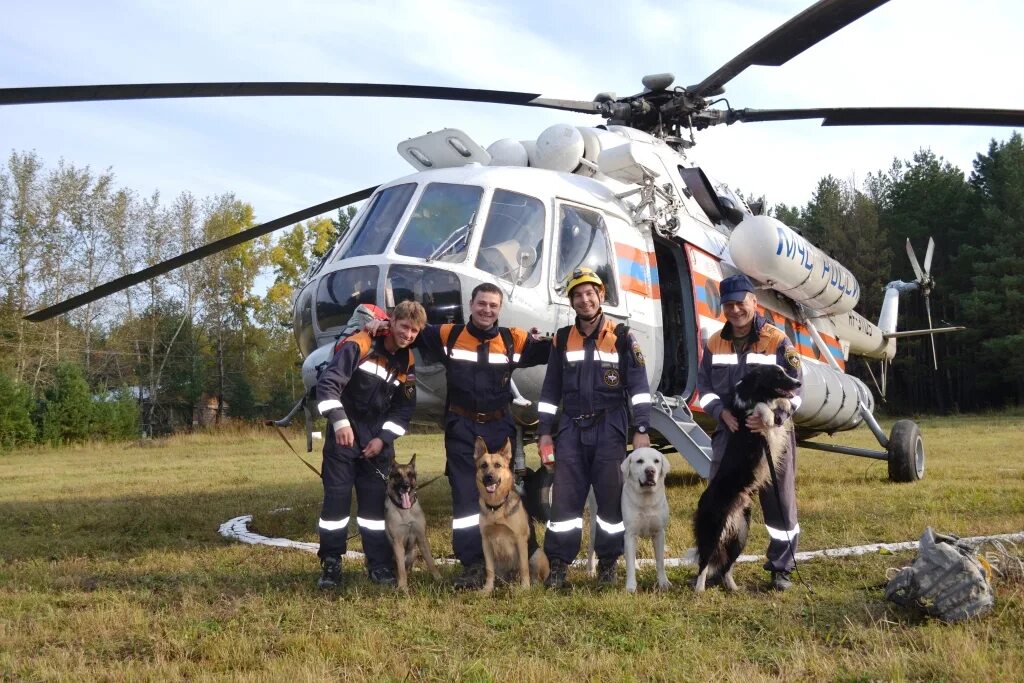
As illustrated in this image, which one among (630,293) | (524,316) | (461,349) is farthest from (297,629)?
(630,293)

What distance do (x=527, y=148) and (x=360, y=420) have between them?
371cm

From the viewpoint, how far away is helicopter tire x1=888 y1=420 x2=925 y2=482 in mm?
10539

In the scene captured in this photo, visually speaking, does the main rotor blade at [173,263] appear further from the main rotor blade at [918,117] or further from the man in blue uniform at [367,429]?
the main rotor blade at [918,117]

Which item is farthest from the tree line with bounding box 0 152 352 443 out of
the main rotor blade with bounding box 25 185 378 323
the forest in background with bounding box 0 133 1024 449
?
the main rotor blade with bounding box 25 185 378 323

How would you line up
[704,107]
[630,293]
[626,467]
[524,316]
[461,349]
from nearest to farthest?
[626,467]
[461,349]
[524,316]
[630,293]
[704,107]

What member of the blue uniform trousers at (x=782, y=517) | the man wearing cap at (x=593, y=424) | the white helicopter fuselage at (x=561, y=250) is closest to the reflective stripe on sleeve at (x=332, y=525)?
the white helicopter fuselage at (x=561, y=250)

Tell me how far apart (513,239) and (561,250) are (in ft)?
1.44

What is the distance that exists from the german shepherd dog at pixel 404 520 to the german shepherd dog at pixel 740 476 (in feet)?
5.78

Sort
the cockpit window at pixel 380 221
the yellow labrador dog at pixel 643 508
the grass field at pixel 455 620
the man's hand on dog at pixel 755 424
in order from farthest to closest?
1. the cockpit window at pixel 380 221
2. the yellow labrador dog at pixel 643 508
3. the man's hand on dog at pixel 755 424
4. the grass field at pixel 455 620

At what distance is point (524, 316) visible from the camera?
6.62 meters

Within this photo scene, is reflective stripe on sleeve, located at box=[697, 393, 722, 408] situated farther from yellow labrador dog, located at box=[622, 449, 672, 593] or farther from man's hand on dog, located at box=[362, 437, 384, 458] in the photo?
man's hand on dog, located at box=[362, 437, 384, 458]

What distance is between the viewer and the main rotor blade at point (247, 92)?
518 cm

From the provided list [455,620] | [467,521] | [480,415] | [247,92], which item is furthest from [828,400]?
[247,92]

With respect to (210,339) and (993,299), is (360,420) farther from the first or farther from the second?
(993,299)
